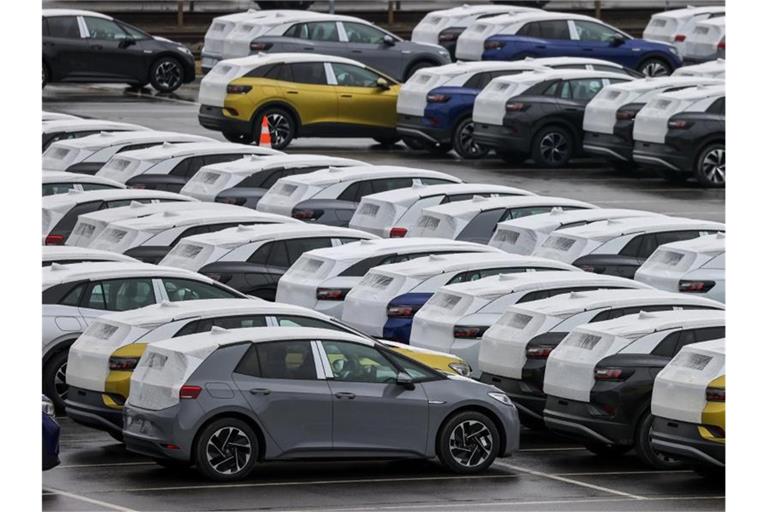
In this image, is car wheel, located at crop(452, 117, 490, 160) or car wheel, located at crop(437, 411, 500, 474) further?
car wheel, located at crop(452, 117, 490, 160)

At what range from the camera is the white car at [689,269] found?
67.5 feet

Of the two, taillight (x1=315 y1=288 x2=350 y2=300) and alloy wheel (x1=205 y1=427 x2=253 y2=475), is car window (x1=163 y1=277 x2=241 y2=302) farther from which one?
alloy wheel (x1=205 y1=427 x2=253 y2=475)

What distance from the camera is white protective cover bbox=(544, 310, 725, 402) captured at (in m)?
16.2

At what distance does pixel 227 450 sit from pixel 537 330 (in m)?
3.39

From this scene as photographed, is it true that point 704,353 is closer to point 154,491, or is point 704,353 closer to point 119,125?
point 154,491

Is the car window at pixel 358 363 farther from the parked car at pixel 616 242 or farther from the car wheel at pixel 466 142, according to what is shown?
the car wheel at pixel 466 142

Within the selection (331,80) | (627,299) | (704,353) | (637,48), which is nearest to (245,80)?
(331,80)

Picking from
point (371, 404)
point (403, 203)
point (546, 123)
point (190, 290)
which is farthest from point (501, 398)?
point (546, 123)

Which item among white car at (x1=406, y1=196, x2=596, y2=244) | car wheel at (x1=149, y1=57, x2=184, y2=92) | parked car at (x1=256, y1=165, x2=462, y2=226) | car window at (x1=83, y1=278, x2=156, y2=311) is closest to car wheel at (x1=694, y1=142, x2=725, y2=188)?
parked car at (x1=256, y1=165, x2=462, y2=226)

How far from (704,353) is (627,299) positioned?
2532 millimetres

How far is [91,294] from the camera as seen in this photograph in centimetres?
1850

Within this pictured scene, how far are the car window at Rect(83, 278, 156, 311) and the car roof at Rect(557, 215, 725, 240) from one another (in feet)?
17.7

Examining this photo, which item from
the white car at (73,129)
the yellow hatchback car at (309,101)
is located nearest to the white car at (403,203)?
the white car at (73,129)

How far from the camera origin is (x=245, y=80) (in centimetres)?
3412
